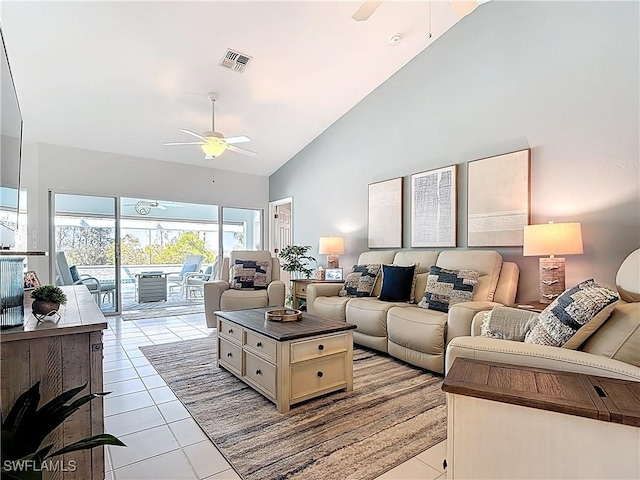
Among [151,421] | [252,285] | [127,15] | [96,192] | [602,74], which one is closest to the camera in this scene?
[151,421]

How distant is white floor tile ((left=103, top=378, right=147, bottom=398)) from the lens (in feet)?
8.50

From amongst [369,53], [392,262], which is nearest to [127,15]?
[369,53]

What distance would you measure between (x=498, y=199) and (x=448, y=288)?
1.02 m

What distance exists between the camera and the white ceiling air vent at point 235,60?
359 centimetres

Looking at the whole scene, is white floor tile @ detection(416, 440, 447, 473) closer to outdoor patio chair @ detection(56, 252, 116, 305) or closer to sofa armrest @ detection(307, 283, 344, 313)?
sofa armrest @ detection(307, 283, 344, 313)

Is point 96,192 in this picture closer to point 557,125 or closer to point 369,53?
point 369,53

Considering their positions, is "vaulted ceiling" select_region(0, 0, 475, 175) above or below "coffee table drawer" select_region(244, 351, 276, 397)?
above

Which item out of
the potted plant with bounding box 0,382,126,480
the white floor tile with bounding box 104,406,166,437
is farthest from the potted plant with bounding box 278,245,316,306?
the potted plant with bounding box 0,382,126,480

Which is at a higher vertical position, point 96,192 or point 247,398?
point 96,192

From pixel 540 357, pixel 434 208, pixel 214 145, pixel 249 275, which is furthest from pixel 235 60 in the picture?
pixel 540 357

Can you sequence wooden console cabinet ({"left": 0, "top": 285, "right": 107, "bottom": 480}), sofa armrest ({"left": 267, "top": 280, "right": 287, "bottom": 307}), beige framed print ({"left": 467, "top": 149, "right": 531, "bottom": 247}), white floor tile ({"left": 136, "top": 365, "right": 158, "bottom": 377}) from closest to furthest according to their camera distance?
wooden console cabinet ({"left": 0, "top": 285, "right": 107, "bottom": 480}) → white floor tile ({"left": 136, "top": 365, "right": 158, "bottom": 377}) → beige framed print ({"left": 467, "top": 149, "right": 531, "bottom": 247}) → sofa armrest ({"left": 267, "top": 280, "right": 287, "bottom": 307})

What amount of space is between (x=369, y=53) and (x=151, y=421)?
3981 mm

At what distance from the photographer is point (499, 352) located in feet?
4.99

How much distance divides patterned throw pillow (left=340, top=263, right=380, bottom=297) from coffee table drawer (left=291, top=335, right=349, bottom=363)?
55.9 inches
